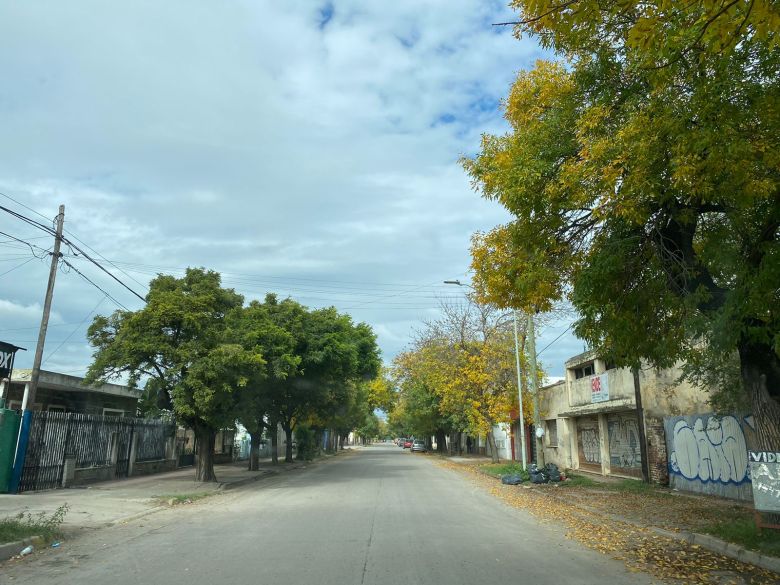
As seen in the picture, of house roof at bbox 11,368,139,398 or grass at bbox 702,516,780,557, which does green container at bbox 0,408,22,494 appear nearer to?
house roof at bbox 11,368,139,398

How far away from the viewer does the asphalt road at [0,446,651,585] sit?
24.3 feet

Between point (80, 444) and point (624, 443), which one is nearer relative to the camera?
point (80, 444)

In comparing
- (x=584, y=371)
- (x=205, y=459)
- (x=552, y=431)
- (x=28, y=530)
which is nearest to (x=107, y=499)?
(x=205, y=459)

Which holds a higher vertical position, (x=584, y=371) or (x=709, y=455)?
(x=584, y=371)

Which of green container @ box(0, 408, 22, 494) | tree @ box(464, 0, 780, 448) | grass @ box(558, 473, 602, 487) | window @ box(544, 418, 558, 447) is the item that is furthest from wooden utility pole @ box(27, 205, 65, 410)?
window @ box(544, 418, 558, 447)

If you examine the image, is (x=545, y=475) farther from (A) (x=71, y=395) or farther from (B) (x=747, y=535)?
(A) (x=71, y=395)

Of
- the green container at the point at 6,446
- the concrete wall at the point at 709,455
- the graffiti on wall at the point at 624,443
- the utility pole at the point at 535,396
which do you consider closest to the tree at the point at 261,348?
the green container at the point at 6,446

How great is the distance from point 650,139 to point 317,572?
683cm

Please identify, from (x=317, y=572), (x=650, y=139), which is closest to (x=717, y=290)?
(x=650, y=139)

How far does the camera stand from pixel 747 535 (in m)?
9.12

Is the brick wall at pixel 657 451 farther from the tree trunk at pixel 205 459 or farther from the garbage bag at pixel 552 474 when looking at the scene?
the tree trunk at pixel 205 459

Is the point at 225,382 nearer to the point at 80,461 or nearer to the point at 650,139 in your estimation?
the point at 80,461

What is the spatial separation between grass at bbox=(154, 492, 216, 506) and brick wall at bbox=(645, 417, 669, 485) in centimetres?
1434

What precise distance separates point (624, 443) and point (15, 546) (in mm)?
20896
